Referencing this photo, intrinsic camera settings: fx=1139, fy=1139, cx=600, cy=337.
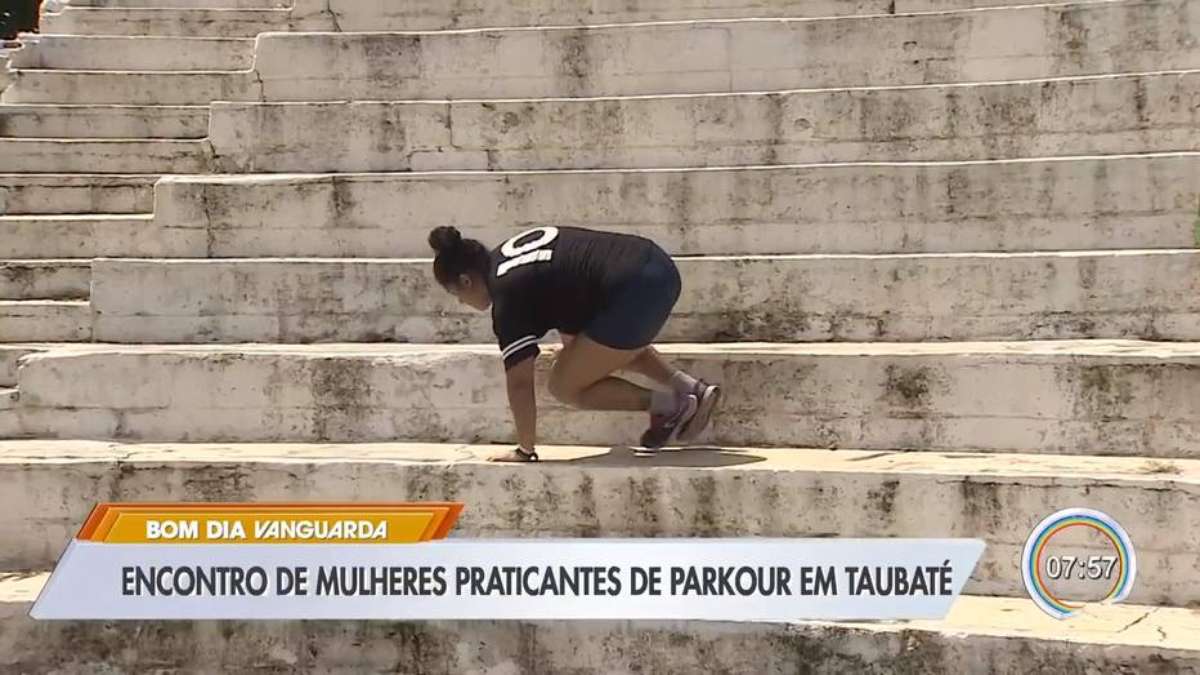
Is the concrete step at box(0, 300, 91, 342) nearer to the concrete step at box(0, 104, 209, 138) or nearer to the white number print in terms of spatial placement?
the concrete step at box(0, 104, 209, 138)

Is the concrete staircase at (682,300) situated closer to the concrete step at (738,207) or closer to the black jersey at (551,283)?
the concrete step at (738,207)

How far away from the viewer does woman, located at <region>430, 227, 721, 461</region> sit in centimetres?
408

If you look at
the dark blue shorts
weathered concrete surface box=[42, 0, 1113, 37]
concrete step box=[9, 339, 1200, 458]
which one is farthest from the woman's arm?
weathered concrete surface box=[42, 0, 1113, 37]

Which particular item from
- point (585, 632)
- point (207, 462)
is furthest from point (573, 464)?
point (207, 462)

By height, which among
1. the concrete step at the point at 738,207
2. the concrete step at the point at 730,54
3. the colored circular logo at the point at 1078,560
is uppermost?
the concrete step at the point at 730,54

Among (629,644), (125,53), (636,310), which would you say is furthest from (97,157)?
(629,644)

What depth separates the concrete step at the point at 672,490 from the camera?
3682 millimetres

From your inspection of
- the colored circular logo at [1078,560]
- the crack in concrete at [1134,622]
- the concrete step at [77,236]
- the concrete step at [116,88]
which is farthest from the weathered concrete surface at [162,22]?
the crack in concrete at [1134,622]

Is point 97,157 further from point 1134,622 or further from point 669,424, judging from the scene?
point 1134,622

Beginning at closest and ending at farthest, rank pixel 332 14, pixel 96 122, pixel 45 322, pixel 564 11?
pixel 45 322
pixel 564 11
pixel 96 122
pixel 332 14

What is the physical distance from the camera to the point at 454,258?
4160 mm

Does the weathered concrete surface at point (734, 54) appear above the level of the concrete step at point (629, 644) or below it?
above

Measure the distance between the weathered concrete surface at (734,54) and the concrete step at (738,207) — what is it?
2.58 feet

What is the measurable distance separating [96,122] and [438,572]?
4128 millimetres
